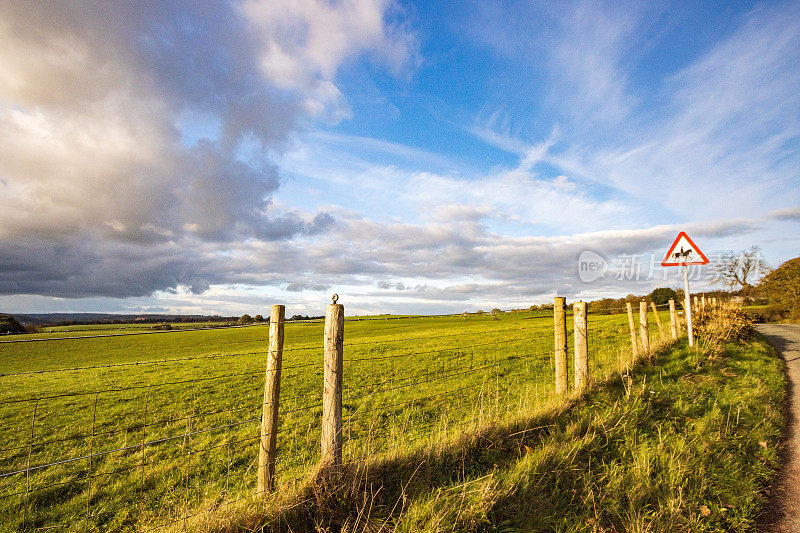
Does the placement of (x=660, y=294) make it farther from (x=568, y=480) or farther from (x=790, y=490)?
(x=568, y=480)

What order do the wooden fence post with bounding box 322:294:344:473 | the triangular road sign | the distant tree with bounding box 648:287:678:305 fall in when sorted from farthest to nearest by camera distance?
the distant tree with bounding box 648:287:678:305 < the triangular road sign < the wooden fence post with bounding box 322:294:344:473

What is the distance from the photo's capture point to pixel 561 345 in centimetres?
717

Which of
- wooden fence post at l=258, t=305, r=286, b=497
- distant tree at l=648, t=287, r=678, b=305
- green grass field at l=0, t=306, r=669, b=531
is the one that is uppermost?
distant tree at l=648, t=287, r=678, b=305

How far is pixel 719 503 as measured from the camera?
4.10 meters

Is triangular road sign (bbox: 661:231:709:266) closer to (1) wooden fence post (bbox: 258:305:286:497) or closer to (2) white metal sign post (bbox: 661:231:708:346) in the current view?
(2) white metal sign post (bbox: 661:231:708:346)

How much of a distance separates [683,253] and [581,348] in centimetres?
824

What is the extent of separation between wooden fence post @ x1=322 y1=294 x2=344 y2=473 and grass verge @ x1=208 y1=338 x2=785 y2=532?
192mm

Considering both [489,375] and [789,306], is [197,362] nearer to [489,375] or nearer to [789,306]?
[489,375]

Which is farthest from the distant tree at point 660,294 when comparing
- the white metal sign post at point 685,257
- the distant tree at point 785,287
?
the white metal sign post at point 685,257

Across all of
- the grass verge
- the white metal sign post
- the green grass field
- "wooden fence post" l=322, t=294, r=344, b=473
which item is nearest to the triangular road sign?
the white metal sign post

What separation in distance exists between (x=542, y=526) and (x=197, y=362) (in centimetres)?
2506

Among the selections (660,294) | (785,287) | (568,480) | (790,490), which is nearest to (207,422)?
(568,480)

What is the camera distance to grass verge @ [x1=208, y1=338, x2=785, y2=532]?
345 cm

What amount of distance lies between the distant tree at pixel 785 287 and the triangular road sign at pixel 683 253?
35.0 metres
